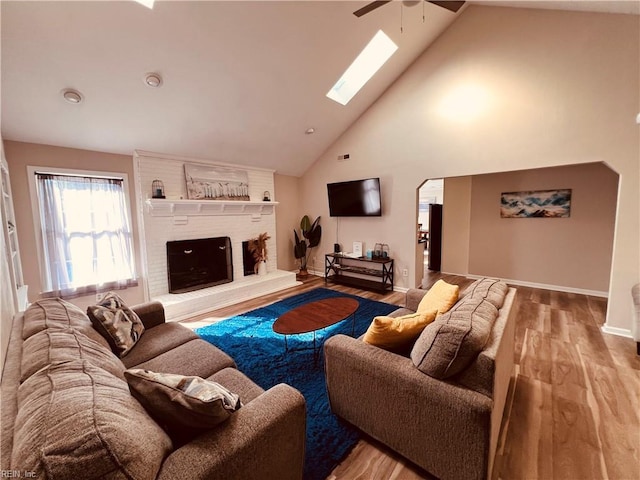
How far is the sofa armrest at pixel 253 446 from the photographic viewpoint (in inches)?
34.6

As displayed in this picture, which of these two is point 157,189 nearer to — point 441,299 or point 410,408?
point 441,299

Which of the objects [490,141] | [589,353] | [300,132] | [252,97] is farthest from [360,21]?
[589,353]

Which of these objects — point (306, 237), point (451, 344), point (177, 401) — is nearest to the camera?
point (177, 401)

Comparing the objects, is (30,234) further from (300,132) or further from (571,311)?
(571,311)

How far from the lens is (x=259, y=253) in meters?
5.14

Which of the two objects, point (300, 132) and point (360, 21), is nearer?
point (360, 21)

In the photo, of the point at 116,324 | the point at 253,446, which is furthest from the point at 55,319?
the point at 253,446

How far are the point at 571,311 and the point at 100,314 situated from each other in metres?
5.40

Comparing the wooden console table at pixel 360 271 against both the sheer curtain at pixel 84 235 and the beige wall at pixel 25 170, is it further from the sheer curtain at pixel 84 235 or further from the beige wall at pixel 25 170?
the beige wall at pixel 25 170

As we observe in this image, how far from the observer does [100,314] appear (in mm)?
1876

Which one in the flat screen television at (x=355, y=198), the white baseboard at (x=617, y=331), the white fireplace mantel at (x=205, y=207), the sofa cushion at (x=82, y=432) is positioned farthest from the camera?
the flat screen television at (x=355, y=198)

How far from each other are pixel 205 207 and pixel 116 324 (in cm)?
287

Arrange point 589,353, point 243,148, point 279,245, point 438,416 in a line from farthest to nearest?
point 279,245 < point 243,148 < point 589,353 < point 438,416

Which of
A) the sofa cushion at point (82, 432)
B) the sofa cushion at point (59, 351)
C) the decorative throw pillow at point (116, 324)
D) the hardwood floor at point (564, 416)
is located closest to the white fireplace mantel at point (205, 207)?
the decorative throw pillow at point (116, 324)
